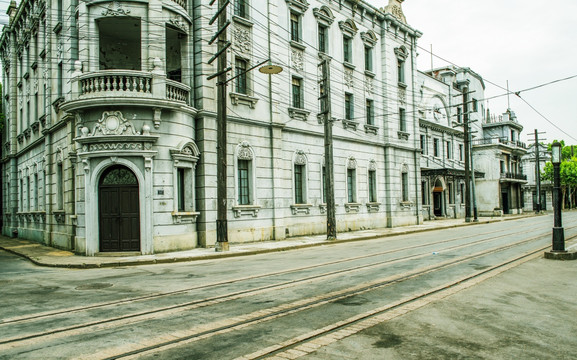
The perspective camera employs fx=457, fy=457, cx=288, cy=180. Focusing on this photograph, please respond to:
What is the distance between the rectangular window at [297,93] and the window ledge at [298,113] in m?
0.40

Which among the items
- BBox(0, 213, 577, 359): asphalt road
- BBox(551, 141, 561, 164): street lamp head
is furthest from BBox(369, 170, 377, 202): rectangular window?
BBox(0, 213, 577, 359): asphalt road

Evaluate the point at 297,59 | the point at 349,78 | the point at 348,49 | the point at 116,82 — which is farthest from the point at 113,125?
the point at 348,49

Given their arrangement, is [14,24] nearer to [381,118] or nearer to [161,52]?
[161,52]

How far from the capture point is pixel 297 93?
23922 mm

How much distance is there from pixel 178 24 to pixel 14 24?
56.6 feet

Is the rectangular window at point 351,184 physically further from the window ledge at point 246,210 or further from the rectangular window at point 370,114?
the window ledge at point 246,210

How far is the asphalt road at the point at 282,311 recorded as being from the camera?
17.8 feet

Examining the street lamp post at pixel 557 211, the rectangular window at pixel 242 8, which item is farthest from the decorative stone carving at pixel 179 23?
the street lamp post at pixel 557 211


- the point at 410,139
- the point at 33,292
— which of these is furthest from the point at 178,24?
the point at 410,139

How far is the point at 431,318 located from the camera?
6691mm

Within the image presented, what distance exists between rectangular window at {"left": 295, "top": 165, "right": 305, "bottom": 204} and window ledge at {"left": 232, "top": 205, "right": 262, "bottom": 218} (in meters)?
3.46

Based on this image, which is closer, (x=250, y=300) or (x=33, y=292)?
(x=250, y=300)

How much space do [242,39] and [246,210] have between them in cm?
773

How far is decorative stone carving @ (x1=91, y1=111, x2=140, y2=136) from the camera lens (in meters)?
16.2
